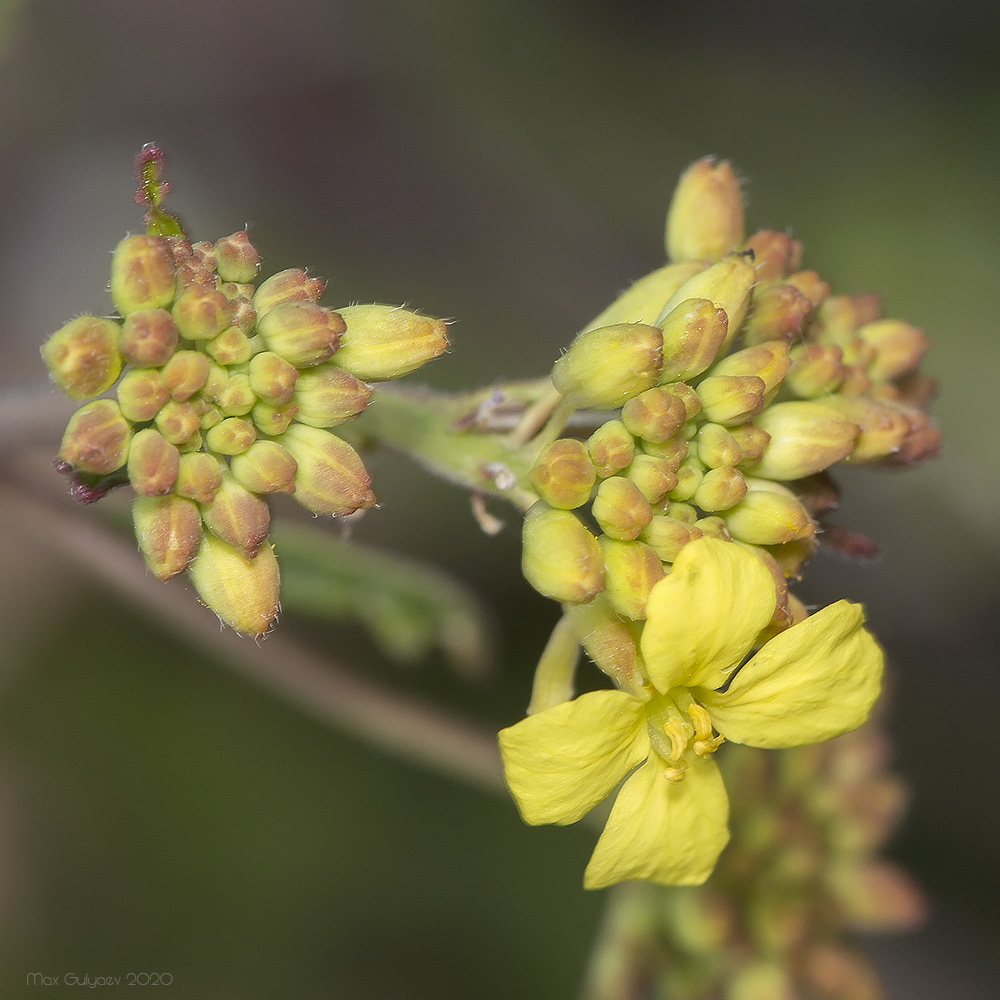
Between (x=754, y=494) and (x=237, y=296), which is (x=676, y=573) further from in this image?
(x=237, y=296)

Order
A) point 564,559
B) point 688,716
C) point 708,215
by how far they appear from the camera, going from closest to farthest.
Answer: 1. point 564,559
2. point 688,716
3. point 708,215

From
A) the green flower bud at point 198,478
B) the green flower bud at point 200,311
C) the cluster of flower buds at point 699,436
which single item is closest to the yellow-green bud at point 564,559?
the cluster of flower buds at point 699,436

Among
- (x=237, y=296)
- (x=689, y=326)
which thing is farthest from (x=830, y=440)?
(x=237, y=296)

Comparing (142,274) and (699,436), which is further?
(699,436)

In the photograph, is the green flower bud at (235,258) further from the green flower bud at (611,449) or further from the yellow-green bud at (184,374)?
the green flower bud at (611,449)

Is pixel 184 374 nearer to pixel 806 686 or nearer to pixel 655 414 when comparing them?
pixel 655 414

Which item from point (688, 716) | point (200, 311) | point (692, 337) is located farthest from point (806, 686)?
point (200, 311)

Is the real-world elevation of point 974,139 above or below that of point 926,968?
above
